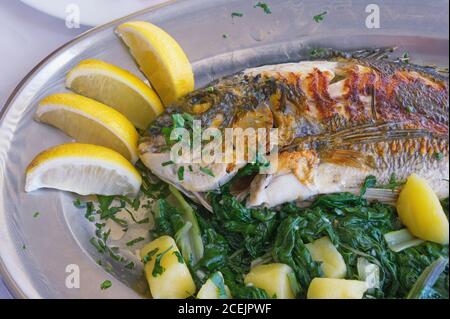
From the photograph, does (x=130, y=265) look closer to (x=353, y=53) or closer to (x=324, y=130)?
(x=324, y=130)

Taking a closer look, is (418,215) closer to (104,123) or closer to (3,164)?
(104,123)

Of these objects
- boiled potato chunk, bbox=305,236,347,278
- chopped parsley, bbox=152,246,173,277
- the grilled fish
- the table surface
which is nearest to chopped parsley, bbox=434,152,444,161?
the grilled fish

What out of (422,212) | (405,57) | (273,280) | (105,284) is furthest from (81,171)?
(405,57)

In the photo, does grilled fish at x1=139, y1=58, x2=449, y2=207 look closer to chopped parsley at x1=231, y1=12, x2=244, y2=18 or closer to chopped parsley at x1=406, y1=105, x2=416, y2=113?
chopped parsley at x1=406, y1=105, x2=416, y2=113

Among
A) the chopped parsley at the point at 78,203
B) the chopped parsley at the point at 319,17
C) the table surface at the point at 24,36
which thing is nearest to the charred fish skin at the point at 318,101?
the chopped parsley at the point at 78,203

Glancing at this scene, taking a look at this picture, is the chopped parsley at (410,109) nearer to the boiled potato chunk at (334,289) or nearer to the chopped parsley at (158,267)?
the boiled potato chunk at (334,289)
